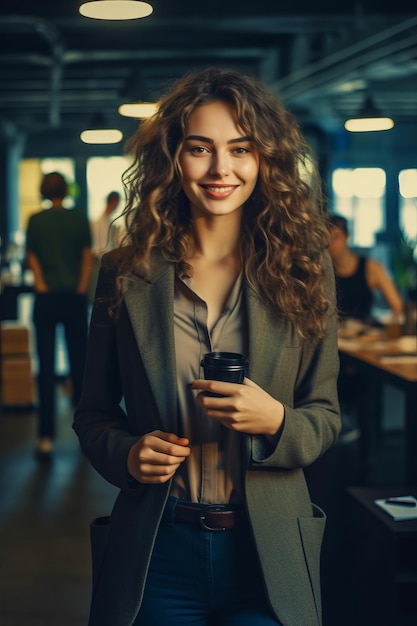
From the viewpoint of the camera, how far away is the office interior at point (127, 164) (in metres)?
3.36

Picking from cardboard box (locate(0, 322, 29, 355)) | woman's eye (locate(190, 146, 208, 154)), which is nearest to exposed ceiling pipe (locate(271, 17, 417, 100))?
cardboard box (locate(0, 322, 29, 355))

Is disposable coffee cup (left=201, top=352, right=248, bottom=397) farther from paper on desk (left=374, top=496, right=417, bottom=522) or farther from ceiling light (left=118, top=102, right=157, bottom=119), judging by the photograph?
ceiling light (left=118, top=102, right=157, bottom=119)

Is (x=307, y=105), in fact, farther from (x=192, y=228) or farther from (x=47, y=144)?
(x=192, y=228)

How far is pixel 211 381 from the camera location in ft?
4.21

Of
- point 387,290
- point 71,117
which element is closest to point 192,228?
point 387,290

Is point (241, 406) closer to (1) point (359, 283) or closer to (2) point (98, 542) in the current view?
(2) point (98, 542)

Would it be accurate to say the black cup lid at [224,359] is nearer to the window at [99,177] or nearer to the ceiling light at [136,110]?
the ceiling light at [136,110]

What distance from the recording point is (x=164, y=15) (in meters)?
7.36

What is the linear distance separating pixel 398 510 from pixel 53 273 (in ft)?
Answer: 11.4

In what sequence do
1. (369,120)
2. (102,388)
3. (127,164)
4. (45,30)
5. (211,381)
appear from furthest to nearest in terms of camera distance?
(45,30)
(369,120)
(127,164)
(102,388)
(211,381)

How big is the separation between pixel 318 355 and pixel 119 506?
39 cm

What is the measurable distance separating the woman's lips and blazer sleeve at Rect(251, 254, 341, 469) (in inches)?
8.2

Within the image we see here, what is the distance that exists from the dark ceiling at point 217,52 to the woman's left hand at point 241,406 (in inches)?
241

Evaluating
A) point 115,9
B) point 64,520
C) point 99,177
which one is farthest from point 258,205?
point 99,177
